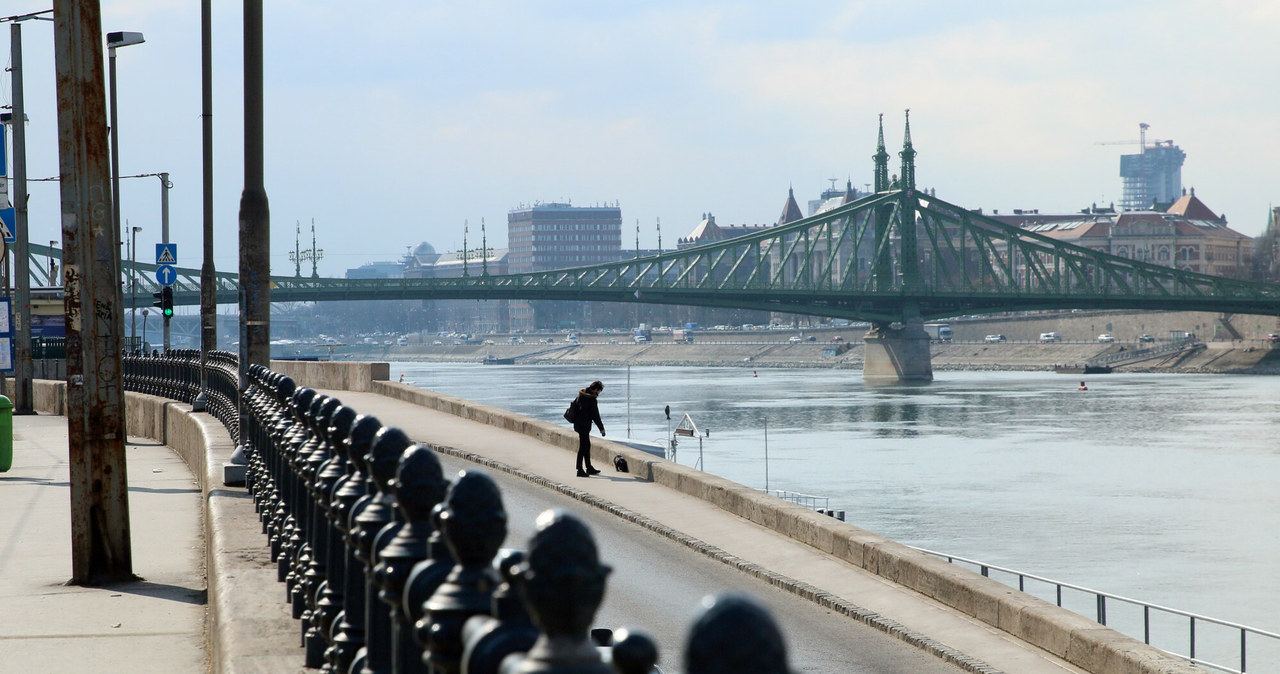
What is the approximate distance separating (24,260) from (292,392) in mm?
21064

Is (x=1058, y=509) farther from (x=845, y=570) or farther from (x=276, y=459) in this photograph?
(x=276, y=459)

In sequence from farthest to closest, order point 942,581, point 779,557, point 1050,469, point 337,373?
point 1050,469 → point 337,373 → point 779,557 → point 942,581

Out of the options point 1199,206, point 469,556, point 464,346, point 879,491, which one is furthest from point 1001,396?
point 1199,206

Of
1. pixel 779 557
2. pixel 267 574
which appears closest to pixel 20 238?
pixel 779 557

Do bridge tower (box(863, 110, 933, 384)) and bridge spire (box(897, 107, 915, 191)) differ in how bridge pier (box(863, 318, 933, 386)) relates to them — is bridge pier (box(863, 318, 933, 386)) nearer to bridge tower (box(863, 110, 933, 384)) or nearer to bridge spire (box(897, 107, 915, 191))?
bridge tower (box(863, 110, 933, 384))

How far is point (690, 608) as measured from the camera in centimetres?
1020

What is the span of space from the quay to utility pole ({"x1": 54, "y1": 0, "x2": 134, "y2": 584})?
321mm

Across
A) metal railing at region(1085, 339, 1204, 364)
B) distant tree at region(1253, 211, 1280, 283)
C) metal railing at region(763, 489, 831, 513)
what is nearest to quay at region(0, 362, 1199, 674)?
metal railing at region(763, 489, 831, 513)

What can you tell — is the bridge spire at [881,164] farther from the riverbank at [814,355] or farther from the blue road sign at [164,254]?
the blue road sign at [164,254]

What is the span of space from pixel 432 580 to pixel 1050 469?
1667 inches

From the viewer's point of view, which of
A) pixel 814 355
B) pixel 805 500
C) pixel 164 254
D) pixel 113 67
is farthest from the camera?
pixel 814 355

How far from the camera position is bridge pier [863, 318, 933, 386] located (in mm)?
90375

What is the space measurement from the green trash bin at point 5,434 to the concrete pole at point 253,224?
293cm

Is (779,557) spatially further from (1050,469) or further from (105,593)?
(1050,469)
